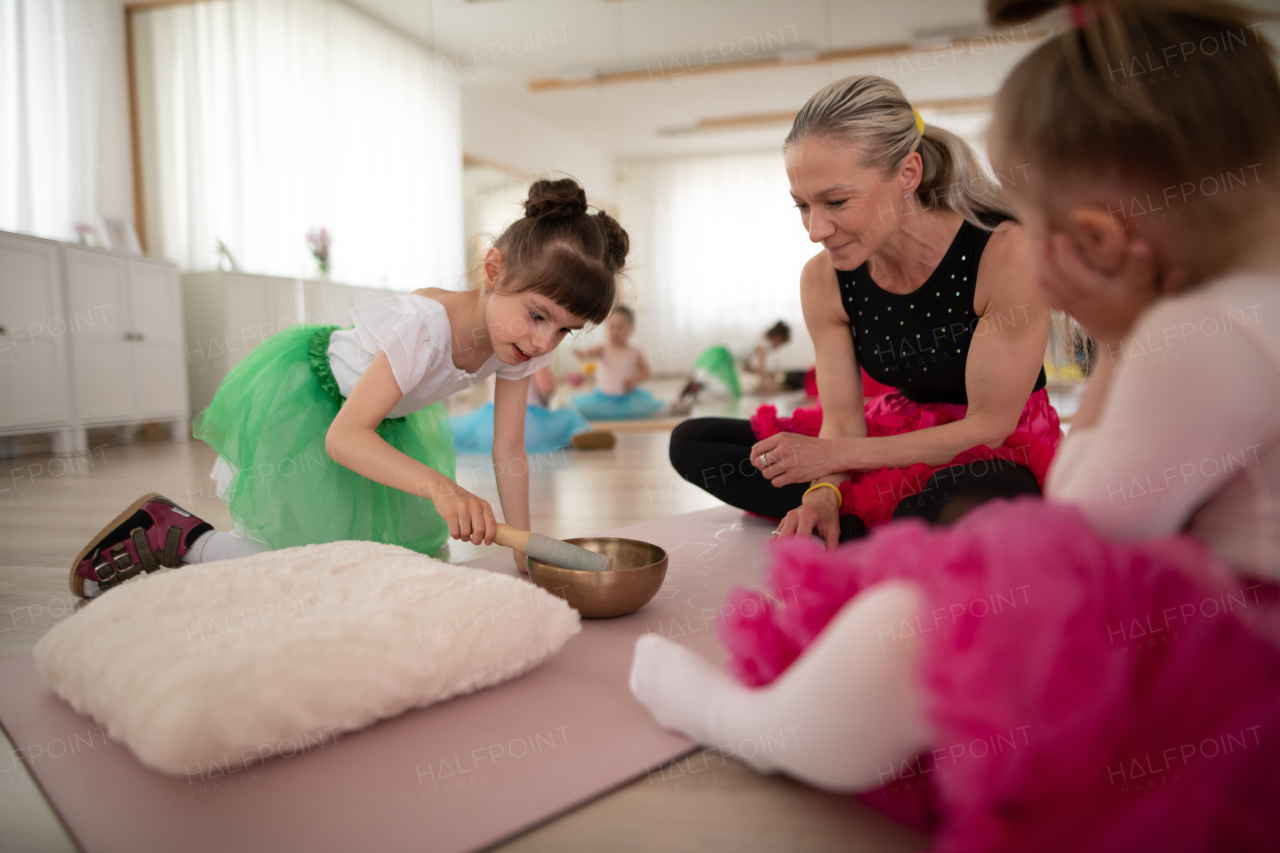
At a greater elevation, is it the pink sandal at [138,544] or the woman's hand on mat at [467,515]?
the woman's hand on mat at [467,515]

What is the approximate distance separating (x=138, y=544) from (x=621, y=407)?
369 cm

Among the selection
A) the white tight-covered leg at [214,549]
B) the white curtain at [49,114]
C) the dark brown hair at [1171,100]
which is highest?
the white curtain at [49,114]

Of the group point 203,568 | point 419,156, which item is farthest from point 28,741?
point 419,156

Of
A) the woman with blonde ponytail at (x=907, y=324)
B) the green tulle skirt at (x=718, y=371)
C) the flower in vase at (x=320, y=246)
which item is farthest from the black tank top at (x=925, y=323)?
the green tulle skirt at (x=718, y=371)

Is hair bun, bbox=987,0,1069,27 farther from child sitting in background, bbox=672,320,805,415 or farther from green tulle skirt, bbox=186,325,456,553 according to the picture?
child sitting in background, bbox=672,320,805,415

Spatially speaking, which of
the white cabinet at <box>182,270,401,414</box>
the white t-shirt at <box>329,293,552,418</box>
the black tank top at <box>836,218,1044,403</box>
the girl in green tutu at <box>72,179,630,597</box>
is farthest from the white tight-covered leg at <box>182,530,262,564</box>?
the white cabinet at <box>182,270,401,414</box>

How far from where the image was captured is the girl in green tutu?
1239 millimetres

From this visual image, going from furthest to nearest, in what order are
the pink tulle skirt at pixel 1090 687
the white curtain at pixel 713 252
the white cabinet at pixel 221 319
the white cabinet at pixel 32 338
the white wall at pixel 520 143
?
the white curtain at pixel 713 252 → the white wall at pixel 520 143 → the white cabinet at pixel 221 319 → the white cabinet at pixel 32 338 → the pink tulle skirt at pixel 1090 687

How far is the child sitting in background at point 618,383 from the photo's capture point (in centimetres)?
490

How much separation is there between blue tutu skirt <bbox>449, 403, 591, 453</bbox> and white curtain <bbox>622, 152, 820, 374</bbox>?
251 inches

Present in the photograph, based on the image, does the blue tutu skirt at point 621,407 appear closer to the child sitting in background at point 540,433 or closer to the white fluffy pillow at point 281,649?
the child sitting in background at point 540,433

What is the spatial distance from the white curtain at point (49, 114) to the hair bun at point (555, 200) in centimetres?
310

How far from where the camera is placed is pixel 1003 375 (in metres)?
1.22

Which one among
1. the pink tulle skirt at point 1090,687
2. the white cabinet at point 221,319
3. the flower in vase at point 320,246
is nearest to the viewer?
the pink tulle skirt at point 1090,687
